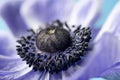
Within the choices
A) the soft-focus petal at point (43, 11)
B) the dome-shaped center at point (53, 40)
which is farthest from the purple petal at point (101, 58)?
the soft-focus petal at point (43, 11)

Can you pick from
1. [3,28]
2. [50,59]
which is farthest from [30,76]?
[3,28]

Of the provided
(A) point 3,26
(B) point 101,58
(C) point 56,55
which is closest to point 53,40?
(C) point 56,55

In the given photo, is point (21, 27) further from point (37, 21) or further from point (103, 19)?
point (103, 19)

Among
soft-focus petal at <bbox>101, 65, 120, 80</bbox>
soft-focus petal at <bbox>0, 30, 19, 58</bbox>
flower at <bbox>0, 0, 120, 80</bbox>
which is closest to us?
soft-focus petal at <bbox>101, 65, 120, 80</bbox>

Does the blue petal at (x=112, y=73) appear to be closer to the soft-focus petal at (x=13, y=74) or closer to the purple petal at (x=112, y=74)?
the purple petal at (x=112, y=74)

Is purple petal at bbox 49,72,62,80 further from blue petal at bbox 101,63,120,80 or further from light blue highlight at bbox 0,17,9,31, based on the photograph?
light blue highlight at bbox 0,17,9,31

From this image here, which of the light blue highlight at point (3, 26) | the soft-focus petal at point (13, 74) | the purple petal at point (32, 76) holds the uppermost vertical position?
the light blue highlight at point (3, 26)

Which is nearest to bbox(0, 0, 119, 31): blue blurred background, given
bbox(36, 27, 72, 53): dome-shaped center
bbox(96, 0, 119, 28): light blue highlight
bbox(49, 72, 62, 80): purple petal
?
bbox(96, 0, 119, 28): light blue highlight
